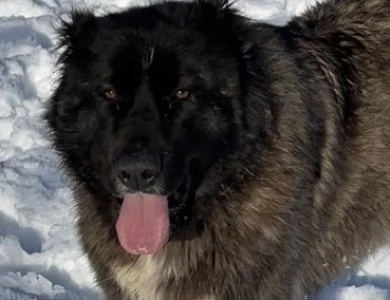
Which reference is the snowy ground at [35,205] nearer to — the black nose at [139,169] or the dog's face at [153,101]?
the dog's face at [153,101]

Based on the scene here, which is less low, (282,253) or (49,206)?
(282,253)

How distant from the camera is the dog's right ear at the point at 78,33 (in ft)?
13.1

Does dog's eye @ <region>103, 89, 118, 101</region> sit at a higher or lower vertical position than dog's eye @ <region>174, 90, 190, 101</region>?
lower

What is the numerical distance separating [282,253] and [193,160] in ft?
1.84

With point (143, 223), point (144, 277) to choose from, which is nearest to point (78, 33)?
point (143, 223)

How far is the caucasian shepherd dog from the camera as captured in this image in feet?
12.4

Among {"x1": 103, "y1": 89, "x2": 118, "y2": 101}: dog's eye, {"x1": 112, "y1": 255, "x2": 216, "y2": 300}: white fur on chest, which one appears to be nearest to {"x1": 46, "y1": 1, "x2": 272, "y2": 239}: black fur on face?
{"x1": 103, "y1": 89, "x2": 118, "y2": 101}: dog's eye

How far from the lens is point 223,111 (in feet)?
12.7

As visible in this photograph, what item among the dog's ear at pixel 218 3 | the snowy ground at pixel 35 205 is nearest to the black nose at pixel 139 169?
the dog's ear at pixel 218 3

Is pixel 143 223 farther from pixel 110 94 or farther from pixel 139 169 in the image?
pixel 110 94

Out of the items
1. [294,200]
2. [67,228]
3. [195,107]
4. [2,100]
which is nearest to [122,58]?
[195,107]

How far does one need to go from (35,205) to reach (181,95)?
193 centimetres

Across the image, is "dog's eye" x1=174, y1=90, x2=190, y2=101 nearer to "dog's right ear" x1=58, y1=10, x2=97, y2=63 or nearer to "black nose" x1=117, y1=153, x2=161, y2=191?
"black nose" x1=117, y1=153, x2=161, y2=191

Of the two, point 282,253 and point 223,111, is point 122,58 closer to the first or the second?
point 223,111
